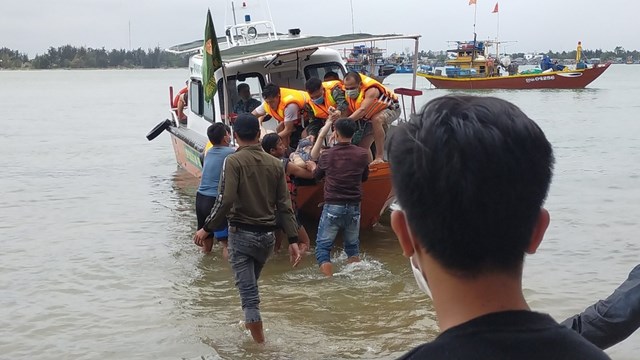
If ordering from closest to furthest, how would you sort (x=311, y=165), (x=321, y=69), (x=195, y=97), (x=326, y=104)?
1. (x=311, y=165)
2. (x=326, y=104)
3. (x=321, y=69)
4. (x=195, y=97)

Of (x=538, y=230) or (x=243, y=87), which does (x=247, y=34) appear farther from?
(x=538, y=230)

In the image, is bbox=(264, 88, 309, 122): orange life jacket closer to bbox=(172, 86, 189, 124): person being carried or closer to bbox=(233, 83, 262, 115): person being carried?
bbox=(233, 83, 262, 115): person being carried

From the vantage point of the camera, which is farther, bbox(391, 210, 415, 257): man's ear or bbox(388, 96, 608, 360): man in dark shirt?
bbox(391, 210, 415, 257): man's ear

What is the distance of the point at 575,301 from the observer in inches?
281

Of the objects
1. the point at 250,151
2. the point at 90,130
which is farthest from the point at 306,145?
the point at 90,130

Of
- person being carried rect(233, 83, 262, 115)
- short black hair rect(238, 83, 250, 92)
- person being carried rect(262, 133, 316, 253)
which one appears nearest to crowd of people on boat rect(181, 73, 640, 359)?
person being carried rect(262, 133, 316, 253)

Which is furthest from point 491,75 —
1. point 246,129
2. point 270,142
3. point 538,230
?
point 538,230

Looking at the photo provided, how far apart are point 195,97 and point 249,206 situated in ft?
23.9

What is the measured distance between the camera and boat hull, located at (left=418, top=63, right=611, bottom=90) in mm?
48656

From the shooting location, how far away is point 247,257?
5.56 metres

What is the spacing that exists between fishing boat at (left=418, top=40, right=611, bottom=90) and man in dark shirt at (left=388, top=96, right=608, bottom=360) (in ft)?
161

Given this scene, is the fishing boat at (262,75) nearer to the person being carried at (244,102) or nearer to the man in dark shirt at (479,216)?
the person being carried at (244,102)

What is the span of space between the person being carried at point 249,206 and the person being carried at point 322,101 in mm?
2956

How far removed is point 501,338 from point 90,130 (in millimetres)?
30773
